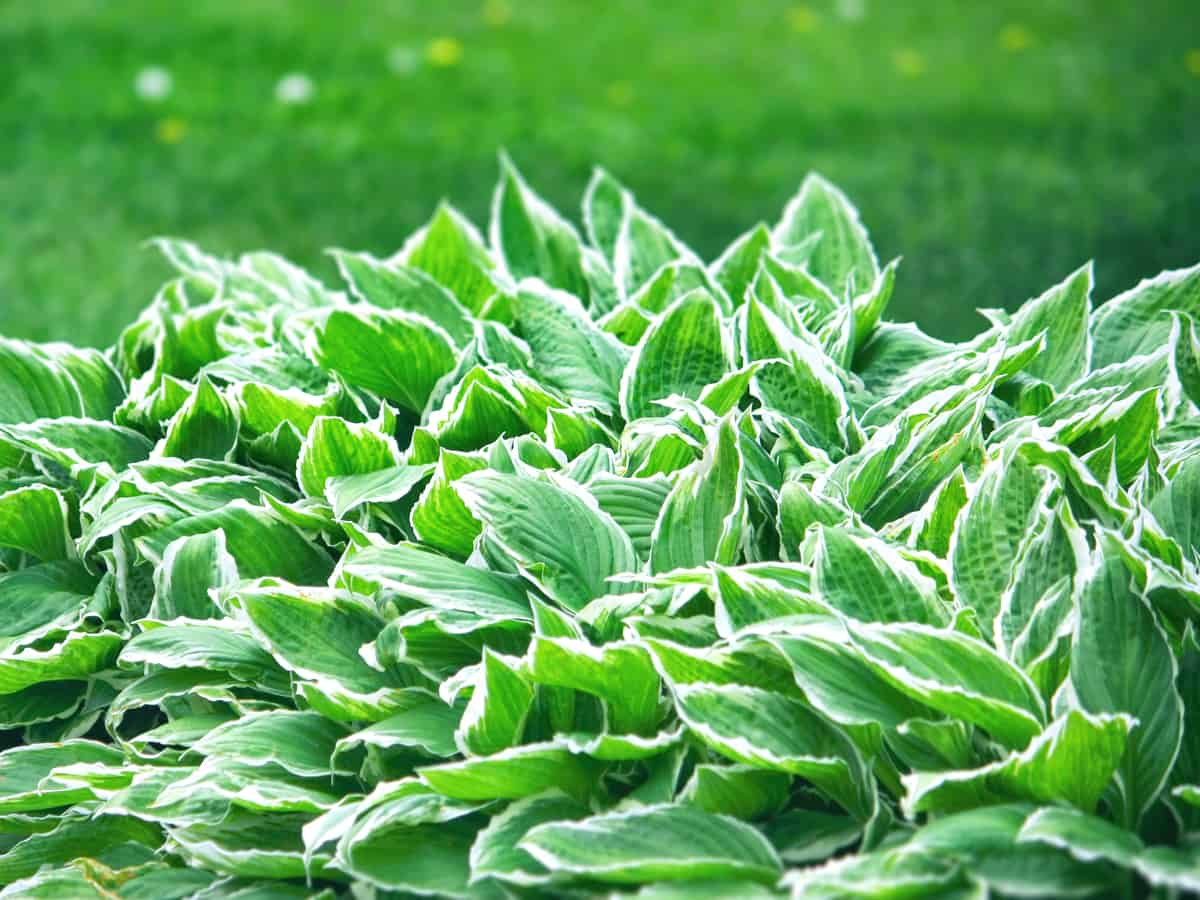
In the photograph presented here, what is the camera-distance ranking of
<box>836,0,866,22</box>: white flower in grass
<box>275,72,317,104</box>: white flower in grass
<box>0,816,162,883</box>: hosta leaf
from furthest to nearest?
<box>836,0,866,22</box>: white flower in grass < <box>275,72,317,104</box>: white flower in grass < <box>0,816,162,883</box>: hosta leaf

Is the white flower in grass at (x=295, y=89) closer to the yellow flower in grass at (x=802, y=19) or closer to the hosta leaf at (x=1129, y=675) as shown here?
the yellow flower in grass at (x=802, y=19)

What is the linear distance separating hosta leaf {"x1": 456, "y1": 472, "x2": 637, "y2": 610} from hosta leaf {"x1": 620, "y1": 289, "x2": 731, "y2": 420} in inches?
16.5

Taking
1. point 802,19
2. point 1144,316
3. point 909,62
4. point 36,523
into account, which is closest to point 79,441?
point 36,523

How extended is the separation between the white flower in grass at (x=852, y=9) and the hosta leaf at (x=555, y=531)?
7168mm

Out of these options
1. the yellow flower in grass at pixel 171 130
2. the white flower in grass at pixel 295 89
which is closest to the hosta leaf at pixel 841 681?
the yellow flower in grass at pixel 171 130

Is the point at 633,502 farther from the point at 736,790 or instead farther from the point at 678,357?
the point at 736,790

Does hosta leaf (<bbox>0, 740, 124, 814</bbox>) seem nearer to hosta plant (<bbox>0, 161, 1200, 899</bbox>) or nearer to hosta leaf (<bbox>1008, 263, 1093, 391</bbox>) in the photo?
hosta plant (<bbox>0, 161, 1200, 899</bbox>)

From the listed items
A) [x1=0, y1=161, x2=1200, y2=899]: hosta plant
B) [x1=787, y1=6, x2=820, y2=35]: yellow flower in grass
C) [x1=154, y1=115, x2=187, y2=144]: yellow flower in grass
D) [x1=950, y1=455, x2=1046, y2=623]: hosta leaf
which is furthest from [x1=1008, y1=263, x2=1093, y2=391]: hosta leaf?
[x1=787, y1=6, x2=820, y2=35]: yellow flower in grass

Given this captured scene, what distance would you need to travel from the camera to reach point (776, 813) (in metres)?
1.71

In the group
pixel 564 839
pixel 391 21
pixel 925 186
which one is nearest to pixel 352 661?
pixel 564 839

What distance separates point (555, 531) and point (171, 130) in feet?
17.9

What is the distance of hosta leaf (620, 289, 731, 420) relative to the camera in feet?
7.66

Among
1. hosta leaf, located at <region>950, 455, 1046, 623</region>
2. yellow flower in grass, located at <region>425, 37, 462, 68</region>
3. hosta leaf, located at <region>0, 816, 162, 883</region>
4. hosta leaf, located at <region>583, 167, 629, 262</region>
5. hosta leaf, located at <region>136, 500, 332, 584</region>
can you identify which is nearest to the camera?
hosta leaf, located at <region>950, 455, 1046, 623</region>

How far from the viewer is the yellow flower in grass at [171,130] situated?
6734 millimetres
